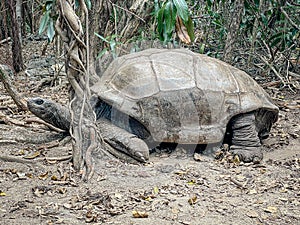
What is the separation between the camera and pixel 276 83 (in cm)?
694

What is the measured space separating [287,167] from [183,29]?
1745mm

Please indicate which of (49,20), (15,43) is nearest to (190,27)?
(49,20)

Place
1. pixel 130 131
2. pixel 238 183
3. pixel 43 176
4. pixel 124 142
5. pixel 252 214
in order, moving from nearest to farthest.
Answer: pixel 252 214, pixel 43 176, pixel 238 183, pixel 124 142, pixel 130 131

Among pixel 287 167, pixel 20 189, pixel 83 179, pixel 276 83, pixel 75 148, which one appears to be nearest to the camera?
pixel 20 189

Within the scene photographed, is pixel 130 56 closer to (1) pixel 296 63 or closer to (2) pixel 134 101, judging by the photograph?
(2) pixel 134 101

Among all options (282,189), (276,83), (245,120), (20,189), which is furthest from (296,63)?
(20,189)

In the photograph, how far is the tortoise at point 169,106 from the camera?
4.29m

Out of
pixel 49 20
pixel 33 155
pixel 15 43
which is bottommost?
pixel 15 43

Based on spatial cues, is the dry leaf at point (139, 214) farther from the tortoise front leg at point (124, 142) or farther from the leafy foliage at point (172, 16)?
the leafy foliage at point (172, 16)

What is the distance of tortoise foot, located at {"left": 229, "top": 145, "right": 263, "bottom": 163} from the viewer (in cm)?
A: 448

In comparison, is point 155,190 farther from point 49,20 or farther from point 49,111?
point 49,20

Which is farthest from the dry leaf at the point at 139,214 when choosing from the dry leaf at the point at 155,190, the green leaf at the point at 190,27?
the green leaf at the point at 190,27

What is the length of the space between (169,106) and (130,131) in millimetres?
485

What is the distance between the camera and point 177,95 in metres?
4.40
